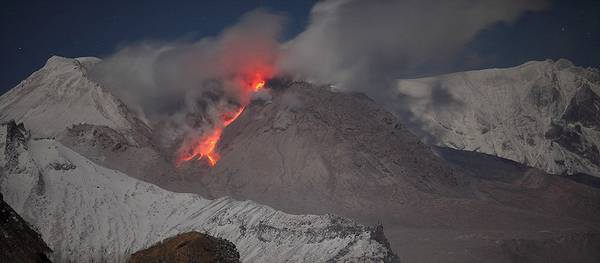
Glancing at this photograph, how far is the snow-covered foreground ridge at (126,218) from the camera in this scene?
134500 mm

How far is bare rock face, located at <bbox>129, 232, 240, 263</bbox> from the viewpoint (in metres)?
48.4

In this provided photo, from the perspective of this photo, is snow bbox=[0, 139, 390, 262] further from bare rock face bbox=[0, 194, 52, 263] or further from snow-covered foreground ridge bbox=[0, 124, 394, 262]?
bare rock face bbox=[0, 194, 52, 263]

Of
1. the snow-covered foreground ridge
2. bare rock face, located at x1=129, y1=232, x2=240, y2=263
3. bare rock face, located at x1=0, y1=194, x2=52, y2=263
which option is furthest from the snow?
bare rock face, located at x1=0, y1=194, x2=52, y2=263

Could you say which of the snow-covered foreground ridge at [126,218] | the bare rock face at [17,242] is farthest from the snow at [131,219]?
the bare rock face at [17,242]

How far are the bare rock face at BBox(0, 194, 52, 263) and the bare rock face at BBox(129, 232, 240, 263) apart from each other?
5.71 metres

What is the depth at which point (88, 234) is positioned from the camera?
160 meters

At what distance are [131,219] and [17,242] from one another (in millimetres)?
126252

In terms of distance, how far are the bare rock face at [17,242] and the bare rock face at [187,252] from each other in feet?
18.7

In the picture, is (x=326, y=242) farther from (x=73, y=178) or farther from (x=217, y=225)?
(x=73, y=178)

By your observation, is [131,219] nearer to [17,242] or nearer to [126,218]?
[126,218]

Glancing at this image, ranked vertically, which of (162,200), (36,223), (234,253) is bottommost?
(162,200)

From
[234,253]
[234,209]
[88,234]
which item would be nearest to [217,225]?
[234,209]

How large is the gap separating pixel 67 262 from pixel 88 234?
14.6 meters

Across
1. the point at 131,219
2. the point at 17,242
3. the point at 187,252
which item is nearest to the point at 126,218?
the point at 131,219
